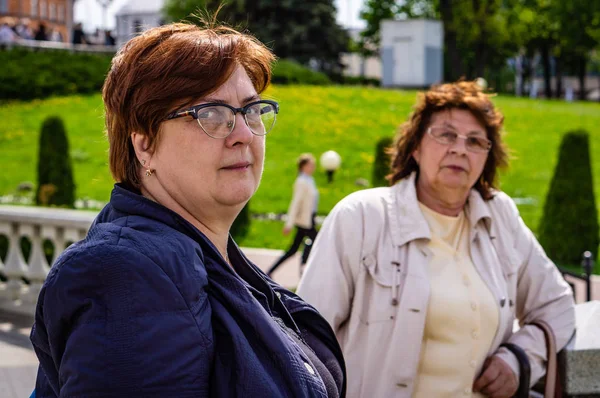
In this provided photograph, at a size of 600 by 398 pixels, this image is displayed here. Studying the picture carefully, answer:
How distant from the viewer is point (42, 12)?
80.0 meters

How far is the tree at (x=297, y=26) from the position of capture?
125ft

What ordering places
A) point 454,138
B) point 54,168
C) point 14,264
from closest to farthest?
1. point 454,138
2. point 14,264
3. point 54,168

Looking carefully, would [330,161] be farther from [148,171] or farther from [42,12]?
[42,12]

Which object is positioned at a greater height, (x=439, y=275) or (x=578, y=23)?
(x=578, y=23)

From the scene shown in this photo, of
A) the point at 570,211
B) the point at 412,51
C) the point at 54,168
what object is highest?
the point at 412,51

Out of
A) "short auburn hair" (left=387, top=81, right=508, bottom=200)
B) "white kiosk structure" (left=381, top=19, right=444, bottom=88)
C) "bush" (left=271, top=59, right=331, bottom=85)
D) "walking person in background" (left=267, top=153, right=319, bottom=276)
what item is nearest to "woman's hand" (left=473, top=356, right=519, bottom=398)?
"short auburn hair" (left=387, top=81, right=508, bottom=200)

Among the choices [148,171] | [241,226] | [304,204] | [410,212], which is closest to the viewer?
[148,171]

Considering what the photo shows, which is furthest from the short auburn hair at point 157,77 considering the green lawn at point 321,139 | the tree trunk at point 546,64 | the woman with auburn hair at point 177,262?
the tree trunk at point 546,64

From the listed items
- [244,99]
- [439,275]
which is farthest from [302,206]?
[244,99]

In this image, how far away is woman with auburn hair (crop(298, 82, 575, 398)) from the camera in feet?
10.5

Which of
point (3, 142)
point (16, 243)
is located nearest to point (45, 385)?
point (16, 243)

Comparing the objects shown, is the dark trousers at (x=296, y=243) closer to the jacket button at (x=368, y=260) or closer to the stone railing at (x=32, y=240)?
the stone railing at (x=32, y=240)

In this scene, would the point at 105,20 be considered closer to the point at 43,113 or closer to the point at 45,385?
the point at 43,113

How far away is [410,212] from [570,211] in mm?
10714
